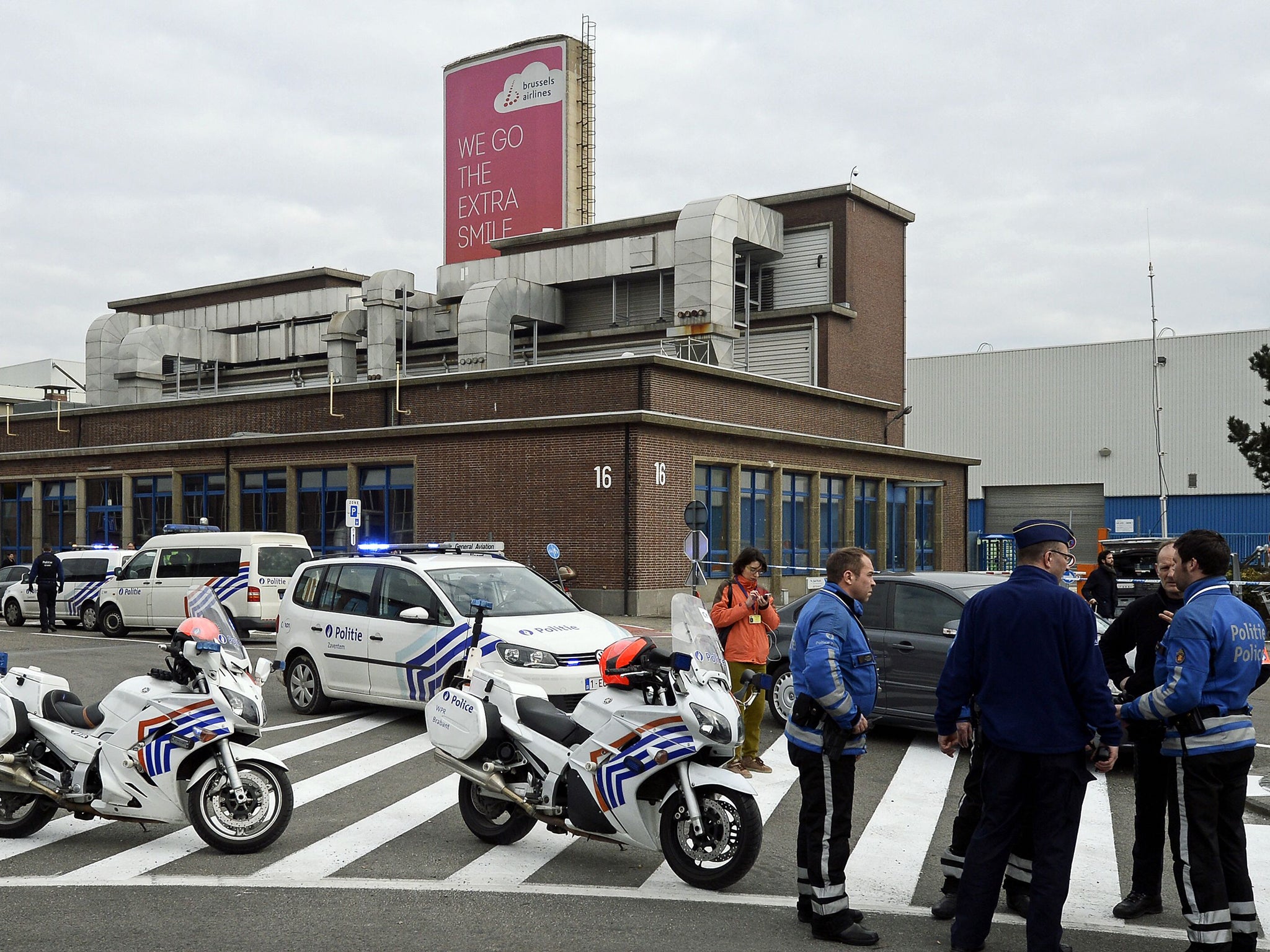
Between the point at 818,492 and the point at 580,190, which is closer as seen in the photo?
the point at 818,492

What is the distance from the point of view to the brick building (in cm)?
2962

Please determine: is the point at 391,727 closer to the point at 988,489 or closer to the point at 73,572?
the point at 73,572

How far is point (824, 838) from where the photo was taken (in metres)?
5.68

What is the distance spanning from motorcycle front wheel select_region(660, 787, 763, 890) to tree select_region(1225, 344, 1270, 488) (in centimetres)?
2381

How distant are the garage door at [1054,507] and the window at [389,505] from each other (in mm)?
32531

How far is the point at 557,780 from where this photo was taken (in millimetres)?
6711

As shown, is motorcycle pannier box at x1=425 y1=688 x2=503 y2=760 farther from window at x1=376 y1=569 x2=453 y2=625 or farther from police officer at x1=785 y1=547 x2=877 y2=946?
window at x1=376 y1=569 x2=453 y2=625

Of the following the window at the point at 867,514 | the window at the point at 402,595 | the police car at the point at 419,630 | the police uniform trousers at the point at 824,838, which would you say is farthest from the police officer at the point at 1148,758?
the window at the point at 867,514

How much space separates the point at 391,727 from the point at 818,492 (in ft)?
78.5

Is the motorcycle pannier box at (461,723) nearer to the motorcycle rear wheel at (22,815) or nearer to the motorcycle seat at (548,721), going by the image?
the motorcycle seat at (548,721)

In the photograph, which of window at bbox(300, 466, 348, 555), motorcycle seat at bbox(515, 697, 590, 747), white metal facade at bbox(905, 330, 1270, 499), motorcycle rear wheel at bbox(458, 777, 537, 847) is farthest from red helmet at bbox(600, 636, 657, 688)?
white metal facade at bbox(905, 330, 1270, 499)

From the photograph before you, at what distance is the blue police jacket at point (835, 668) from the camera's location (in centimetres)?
567

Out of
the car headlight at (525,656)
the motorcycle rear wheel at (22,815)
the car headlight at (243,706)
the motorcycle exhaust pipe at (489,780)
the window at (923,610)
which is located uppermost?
the window at (923,610)

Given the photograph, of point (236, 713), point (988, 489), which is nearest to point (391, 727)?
point (236, 713)
